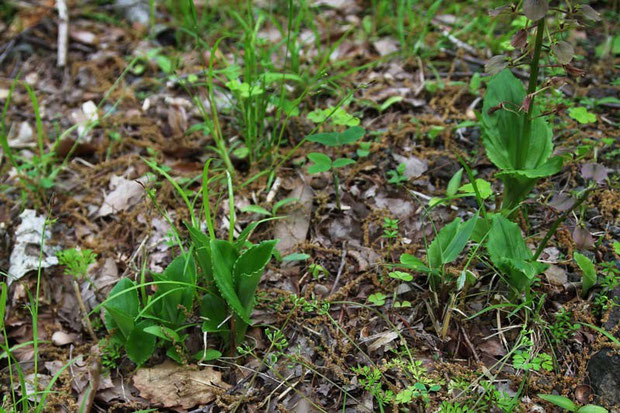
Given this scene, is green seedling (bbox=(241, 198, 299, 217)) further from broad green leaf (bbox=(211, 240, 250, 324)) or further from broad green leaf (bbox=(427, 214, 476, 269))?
broad green leaf (bbox=(427, 214, 476, 269))

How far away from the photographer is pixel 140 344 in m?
1.94

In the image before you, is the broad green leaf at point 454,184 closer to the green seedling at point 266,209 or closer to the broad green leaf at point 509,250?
the broad green leaf at point 509,250

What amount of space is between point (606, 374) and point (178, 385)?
1480mm

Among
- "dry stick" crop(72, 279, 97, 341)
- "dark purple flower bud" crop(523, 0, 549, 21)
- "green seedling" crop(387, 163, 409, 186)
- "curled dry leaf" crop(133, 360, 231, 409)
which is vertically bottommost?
"curled dry leaf" crop(133, 360, 231, 409)

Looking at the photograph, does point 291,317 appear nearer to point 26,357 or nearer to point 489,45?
point 26,357

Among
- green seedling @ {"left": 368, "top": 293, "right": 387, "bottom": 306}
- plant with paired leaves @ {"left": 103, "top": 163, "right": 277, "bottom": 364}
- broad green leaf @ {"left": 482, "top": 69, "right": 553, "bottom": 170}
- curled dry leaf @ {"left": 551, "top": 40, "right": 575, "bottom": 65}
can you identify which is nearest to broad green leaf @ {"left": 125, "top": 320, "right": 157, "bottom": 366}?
plant with paired leaves @ {"left": 103, "top": 163, "right": 277, "bottom": 364}

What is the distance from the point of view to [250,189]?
8.43 feet

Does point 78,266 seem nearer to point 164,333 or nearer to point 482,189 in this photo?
point 164,333

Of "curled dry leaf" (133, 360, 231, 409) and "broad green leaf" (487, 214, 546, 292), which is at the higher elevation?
"broad green leaf" (487, 214, 546, 292)

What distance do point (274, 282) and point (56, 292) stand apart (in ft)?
3.36

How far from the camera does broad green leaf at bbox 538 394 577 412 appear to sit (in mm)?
1573

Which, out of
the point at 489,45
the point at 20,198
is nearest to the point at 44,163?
the point at 20,198

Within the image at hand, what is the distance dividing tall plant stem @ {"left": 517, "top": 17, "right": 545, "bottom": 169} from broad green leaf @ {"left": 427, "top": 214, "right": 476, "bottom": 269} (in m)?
0.37

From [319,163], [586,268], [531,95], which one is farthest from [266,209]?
[586,268]
